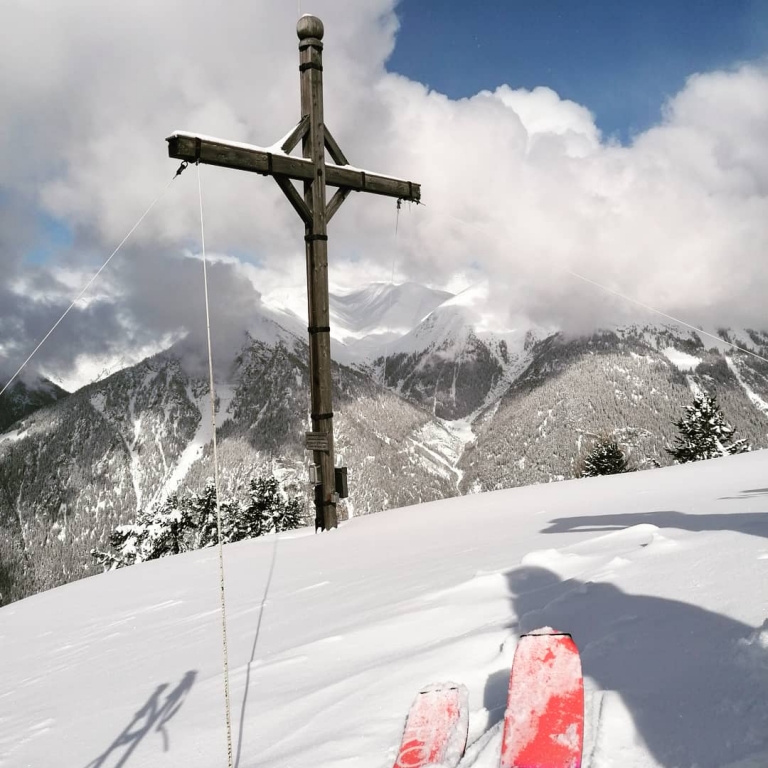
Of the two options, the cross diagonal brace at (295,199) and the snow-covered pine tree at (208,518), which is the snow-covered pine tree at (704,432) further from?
the cross diagonal brace at (295,199)

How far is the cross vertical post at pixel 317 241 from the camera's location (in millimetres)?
8492

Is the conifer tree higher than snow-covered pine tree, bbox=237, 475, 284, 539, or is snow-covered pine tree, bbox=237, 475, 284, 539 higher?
snow-covered pine tree, bbox=237, 475, 284, 539

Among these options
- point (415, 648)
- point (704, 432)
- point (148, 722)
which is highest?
point (704, 432)

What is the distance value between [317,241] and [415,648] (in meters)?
6.74

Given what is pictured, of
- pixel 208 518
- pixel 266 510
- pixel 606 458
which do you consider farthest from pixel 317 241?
pixel 208 518

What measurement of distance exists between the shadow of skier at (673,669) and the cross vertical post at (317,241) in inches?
225

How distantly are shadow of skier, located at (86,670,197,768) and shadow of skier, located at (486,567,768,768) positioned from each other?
5.47 feet

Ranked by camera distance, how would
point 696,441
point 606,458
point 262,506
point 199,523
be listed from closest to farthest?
point 606,458
point 696,441
point 262,506
point 199,523

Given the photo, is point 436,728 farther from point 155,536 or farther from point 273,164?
point 155,536

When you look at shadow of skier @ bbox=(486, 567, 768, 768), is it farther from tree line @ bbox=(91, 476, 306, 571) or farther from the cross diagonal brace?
tree line @ bbox=(91, 476, 306, 571)

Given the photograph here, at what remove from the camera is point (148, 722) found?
285cm

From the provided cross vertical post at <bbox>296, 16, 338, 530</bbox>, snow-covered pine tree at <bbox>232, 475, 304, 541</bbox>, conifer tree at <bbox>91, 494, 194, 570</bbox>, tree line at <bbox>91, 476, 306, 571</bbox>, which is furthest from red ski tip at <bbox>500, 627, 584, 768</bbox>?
conifer tree at <bbox>91, 494, 194, 570</bbox>

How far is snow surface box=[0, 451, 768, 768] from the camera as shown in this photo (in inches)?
74.7

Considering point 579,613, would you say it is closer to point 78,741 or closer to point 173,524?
point 78,741
